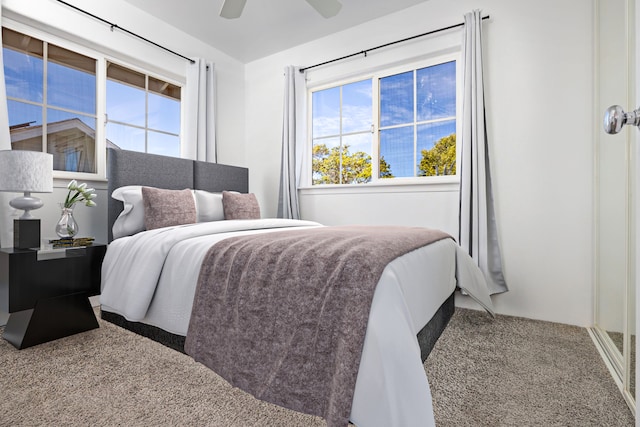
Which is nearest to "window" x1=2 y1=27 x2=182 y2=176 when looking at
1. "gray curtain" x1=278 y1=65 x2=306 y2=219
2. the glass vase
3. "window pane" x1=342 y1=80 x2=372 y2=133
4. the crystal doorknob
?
the glass vase

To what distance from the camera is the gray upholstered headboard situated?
260 cm

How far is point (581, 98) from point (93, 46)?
3.75m

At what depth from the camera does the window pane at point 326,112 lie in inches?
145

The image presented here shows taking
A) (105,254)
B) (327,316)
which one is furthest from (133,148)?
(327,316)

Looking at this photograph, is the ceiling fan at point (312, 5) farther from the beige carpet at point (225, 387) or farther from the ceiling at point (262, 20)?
the beige carpet at point (225, 387)

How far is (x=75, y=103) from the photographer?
278 centimetres

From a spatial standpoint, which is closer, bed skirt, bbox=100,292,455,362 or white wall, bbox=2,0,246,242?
bed skirt, bbox=100,292,455,362

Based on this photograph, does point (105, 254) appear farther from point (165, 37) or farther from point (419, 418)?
point (165, 37)

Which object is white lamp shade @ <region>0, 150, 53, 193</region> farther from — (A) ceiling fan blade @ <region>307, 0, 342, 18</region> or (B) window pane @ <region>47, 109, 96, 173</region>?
(A) ceiling fan blade @ <region>307, 0, 342, 18</region>

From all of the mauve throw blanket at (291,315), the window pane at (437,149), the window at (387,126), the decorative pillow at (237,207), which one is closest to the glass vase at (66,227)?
the decorative pillow at (237,207)

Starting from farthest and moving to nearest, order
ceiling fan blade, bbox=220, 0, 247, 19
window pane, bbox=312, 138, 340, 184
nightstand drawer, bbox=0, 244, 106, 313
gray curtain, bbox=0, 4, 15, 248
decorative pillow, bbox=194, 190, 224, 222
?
1. window pane, bbox=312, 138, 340, 184
2. decorative pillow, bbox=194, 190, 224, 222
3. gray curtain, bbox=0, 4, 15, 248
4. ceiling fan blade, bbox=220, 0, 247, 19
5. nightstand drawer, bbox=0, 244, 106, 313

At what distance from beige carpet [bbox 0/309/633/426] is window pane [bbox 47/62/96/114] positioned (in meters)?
1.79

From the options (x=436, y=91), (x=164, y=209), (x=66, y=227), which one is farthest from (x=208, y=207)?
(x=436, y=91)

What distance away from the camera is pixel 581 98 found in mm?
2389
